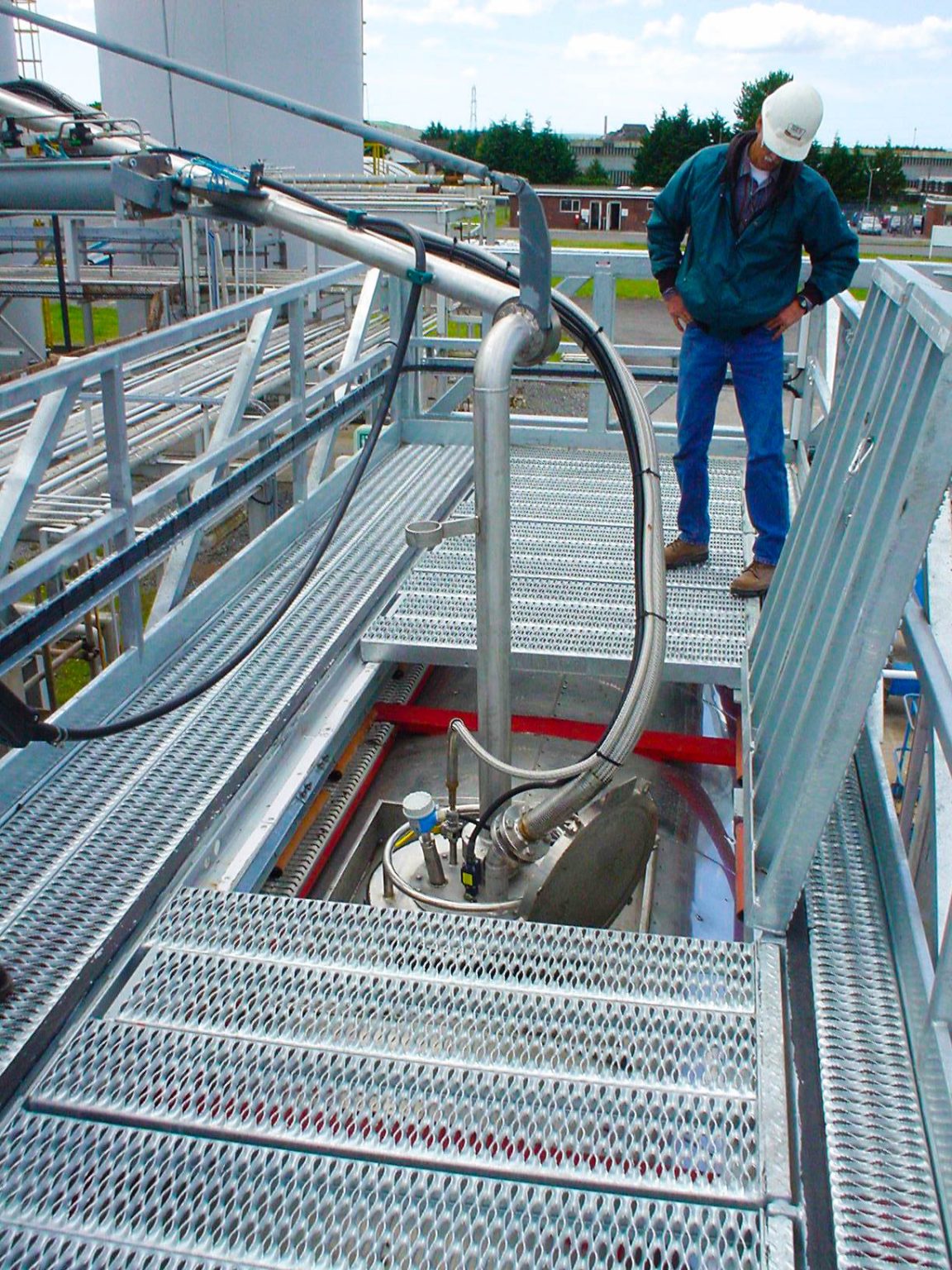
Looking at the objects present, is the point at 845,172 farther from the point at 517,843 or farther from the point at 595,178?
the point at 517,843

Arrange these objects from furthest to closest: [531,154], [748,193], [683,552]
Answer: [531,154] < [683,552] < [748,193]

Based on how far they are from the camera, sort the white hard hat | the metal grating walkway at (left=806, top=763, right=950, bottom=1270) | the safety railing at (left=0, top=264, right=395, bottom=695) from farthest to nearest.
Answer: the white hard hat < the safety railing at (left=0, top=264, right=395, bottom=695) < the metal grating walkway at (left=806, top=763, right=950, bottom=1270)

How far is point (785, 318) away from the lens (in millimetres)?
3695

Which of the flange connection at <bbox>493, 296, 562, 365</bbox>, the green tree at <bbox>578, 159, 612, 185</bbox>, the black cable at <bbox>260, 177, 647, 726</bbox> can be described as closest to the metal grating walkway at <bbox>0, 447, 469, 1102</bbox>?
the black cable at <bbox>260, 177, 647, 726</bbox>

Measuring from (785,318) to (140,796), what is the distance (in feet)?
8.73

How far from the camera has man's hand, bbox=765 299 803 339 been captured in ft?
12.1

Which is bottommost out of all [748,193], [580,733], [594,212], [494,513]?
[580,733]

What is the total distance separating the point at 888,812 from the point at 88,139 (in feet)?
8.25

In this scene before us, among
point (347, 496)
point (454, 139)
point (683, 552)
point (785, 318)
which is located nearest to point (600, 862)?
point (347, 496)

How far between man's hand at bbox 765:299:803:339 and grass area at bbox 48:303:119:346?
45.8ft

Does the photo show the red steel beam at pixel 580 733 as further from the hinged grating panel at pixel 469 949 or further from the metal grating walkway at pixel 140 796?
the hinged grating panel at pixel 469 949

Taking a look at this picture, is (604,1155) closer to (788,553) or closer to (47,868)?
(47,868)

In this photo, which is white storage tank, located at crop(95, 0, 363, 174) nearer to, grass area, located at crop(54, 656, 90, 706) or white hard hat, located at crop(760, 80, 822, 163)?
grass area, located at crop(54, 656, 90, 706)

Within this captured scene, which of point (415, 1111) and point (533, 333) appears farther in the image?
point (533, 333)
